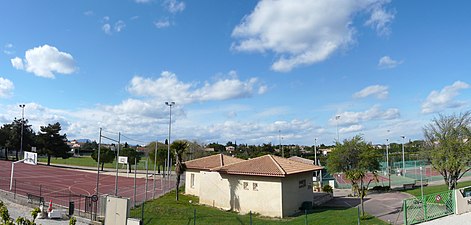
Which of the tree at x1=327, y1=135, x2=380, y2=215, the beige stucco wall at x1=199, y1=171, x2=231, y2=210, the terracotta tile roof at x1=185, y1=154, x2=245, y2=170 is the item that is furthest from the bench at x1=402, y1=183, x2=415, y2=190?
the beige stucco wall at x1=199, y1=171, x2=231, y2=210

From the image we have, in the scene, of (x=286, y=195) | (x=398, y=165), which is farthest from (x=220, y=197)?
(x=398, y=165)

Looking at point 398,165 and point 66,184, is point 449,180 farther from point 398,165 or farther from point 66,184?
point 66,184

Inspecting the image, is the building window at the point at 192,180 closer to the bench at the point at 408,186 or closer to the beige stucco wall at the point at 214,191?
the beige stucco wall at the point at 214,191

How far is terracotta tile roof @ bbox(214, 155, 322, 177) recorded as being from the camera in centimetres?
2526

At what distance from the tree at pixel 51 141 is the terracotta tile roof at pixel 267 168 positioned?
56.5 meters

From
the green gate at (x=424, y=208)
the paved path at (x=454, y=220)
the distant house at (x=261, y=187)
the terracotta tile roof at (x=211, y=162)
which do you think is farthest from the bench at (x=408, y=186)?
the green gate at (x=424, y=208)

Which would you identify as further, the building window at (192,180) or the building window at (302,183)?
the building window at (192,180)

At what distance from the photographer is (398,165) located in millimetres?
60875

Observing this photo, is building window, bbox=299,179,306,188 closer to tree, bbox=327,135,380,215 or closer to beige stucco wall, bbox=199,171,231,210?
beige stucco wall, bbox=199,171,231,210

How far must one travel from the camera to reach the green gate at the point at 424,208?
1744 centimetres

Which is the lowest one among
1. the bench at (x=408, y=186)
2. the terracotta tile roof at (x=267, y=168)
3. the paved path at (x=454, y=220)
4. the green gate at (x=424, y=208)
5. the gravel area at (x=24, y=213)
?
the gravel area at (x=24, y=213)

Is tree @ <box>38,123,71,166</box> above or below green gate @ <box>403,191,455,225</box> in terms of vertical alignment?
above

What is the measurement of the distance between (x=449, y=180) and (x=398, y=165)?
34.6 m

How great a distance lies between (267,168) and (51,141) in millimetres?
60532
